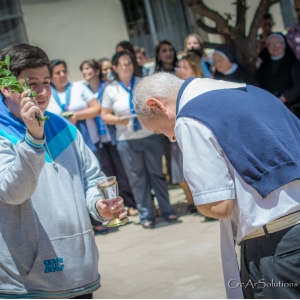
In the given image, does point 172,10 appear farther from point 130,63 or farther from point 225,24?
point 130,63

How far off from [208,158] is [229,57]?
5.78m

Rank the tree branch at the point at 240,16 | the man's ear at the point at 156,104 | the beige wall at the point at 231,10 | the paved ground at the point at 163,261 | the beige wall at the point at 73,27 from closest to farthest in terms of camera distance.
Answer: the man's ear at the point at 156,104
the paved ground at the point at 163,261
the tree branch at the point at 240,16
the beige wall at the point at 73,27
the beige wall at the point at 231,10

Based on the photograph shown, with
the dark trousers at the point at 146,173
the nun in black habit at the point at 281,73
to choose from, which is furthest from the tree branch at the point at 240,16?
the dark trousers at the point at 146,173

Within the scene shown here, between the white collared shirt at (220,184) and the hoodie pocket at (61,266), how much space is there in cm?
78

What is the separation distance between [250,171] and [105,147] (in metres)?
6.11

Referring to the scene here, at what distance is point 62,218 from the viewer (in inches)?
131

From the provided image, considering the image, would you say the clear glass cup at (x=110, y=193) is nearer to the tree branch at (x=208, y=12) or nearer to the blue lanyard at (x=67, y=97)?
the blue lanyard at (x=67, y=97)

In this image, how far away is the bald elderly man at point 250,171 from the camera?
9.48ft

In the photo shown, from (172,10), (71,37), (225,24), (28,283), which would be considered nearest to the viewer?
(28,283)

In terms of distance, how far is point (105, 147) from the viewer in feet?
29.2

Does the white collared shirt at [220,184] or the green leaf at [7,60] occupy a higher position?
the green leaf at [7,60]

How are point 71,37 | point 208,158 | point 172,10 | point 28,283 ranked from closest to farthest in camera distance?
1. point 208,158
2. point 28,283
3. point 71,37
4. point 172,10

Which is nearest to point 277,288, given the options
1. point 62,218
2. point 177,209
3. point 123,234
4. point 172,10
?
point 62,218

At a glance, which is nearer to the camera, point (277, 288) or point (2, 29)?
point (277, 288)
